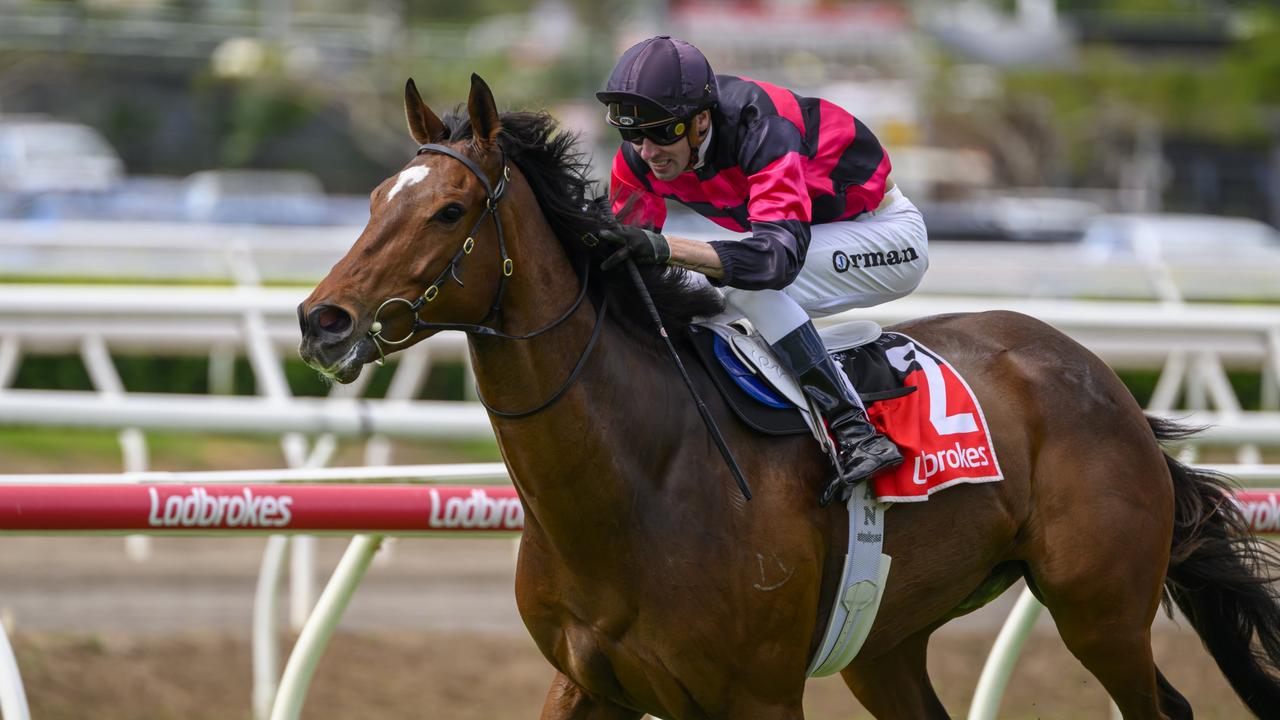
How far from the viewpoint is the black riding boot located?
128 inches

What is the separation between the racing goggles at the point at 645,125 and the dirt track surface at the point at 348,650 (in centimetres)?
261

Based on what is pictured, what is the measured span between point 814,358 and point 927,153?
32.4 m

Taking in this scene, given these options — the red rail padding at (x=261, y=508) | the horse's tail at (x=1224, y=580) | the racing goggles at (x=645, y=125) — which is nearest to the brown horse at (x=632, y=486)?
the racing goggles at (x=645, y=125)

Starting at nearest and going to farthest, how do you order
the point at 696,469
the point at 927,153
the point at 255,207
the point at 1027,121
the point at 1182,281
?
the point at 696,469, the point at 1182,281, the point at 255,207, the point at 927,153, the point at 1027,121

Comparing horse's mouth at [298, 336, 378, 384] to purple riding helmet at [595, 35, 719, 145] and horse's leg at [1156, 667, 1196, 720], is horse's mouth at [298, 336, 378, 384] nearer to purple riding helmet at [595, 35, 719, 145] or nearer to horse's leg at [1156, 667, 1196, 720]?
purple riding helmet at [595, 35, 719, 145]

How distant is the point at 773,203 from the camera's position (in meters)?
3.21

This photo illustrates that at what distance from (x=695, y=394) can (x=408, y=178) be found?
Result: 2.47 feet

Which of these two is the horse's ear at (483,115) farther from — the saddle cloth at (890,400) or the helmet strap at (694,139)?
Answer: the saddle cloth at (890,400)

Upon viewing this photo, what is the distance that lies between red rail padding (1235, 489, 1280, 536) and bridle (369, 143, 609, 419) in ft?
6.28

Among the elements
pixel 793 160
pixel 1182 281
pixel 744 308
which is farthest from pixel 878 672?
pixel 1182 281

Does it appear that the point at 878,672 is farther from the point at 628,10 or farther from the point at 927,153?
the point at 628,10

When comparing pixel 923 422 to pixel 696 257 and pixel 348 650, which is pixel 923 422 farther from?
pixel 348 650

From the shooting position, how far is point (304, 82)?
31.5 m

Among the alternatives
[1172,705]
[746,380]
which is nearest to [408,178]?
[746,380]
